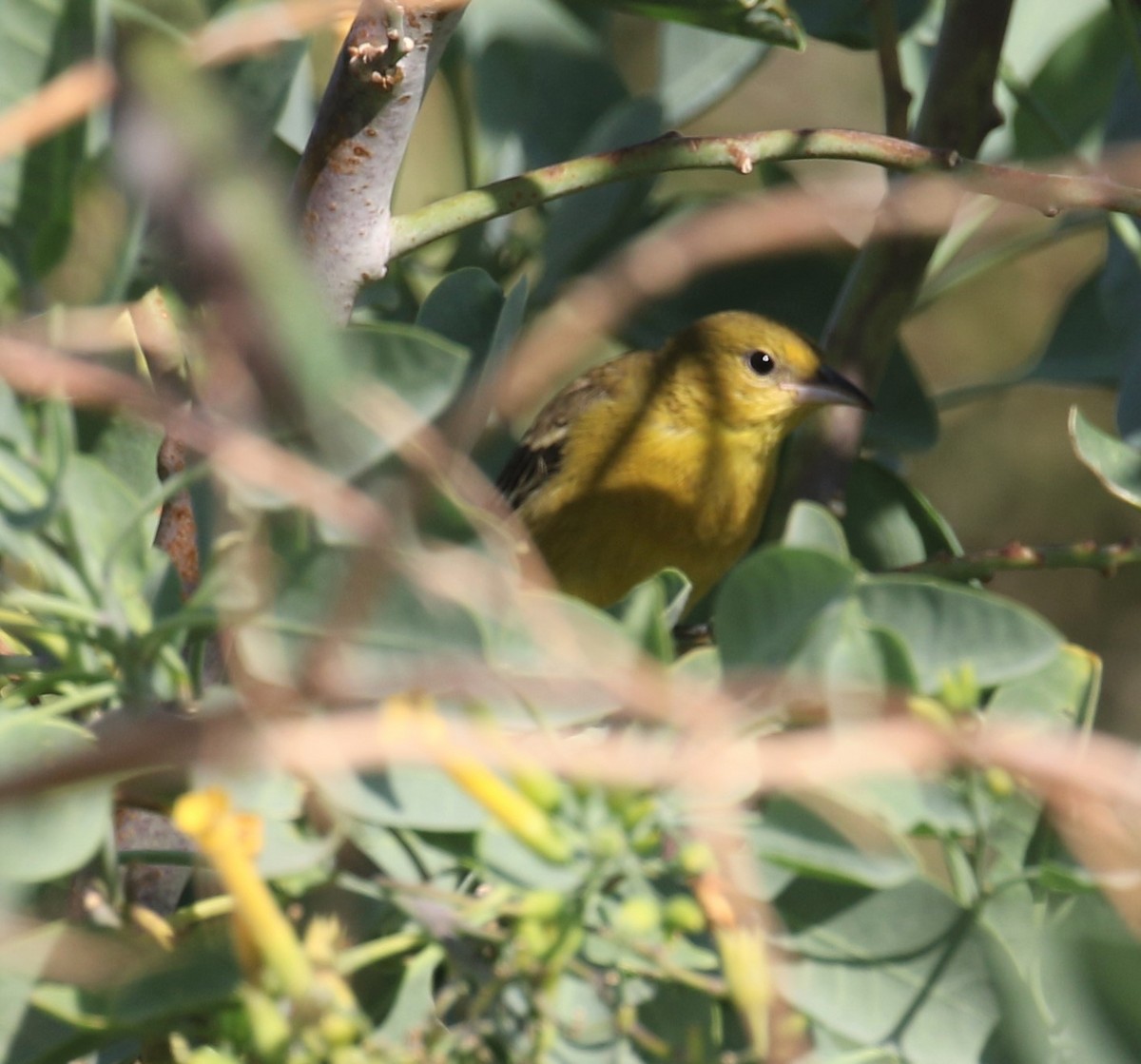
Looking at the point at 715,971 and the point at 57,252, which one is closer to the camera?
the point at 715,971

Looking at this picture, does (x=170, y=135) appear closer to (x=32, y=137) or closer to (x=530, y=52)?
(x=32, y=137)

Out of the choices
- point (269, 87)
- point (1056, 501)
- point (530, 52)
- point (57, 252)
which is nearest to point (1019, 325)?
point (1056, 501)

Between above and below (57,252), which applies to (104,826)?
below

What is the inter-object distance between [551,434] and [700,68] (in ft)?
5.43

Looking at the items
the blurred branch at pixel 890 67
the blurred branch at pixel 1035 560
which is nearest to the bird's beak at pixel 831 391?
the blurred branch at pixel 890 67

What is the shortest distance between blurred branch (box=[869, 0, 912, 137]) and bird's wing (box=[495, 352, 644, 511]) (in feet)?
5.00

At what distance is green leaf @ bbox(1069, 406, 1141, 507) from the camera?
6.13 feet

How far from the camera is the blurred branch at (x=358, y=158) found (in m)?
1.75

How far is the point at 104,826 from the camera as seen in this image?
1181 mm

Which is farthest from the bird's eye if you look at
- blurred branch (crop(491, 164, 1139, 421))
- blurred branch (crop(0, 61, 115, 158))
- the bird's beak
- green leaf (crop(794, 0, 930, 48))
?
blurred branch (crop(0, 61, 115, 158))

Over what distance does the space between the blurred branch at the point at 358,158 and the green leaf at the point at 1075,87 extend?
134 centimetres

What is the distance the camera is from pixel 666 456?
13.5ft

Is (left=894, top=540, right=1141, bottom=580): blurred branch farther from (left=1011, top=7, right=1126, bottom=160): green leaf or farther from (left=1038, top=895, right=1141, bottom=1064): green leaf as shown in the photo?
(left=1011, top=7, right=1126, bottom=160): green leaf

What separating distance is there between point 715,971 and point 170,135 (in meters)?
0.85
